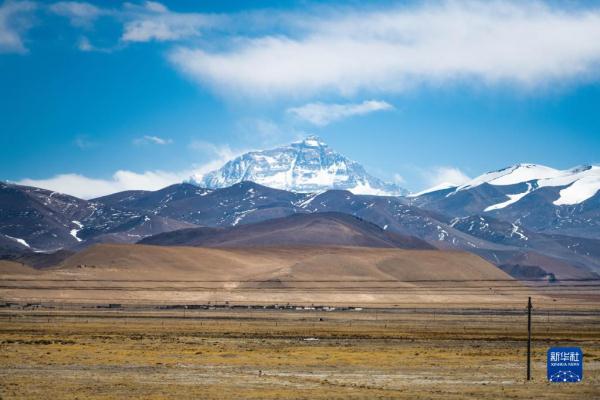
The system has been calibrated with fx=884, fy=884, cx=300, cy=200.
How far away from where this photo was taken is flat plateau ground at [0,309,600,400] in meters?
50.5

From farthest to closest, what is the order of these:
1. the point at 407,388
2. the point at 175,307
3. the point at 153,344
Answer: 1. the point at 175,307
2. the point at 153,344
3. the point at 407,388

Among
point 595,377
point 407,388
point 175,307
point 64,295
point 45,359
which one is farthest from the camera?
point 64,295

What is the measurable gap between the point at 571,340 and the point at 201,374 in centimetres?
4962

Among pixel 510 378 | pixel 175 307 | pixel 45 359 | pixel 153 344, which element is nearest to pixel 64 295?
pixel 175 307

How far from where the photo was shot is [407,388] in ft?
172

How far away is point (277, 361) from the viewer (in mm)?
69188

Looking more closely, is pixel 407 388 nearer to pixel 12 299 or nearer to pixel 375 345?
pixel 375 345

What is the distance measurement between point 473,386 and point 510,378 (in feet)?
17.4

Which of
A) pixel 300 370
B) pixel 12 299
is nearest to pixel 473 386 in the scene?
pixel 300 370

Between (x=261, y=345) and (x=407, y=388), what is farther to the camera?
(x=261, y=345)

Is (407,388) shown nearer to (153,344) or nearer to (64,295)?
A: (153,344)

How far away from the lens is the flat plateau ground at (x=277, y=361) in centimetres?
5047

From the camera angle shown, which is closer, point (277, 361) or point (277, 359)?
point (277, 361)

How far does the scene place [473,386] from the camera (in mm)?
53062
